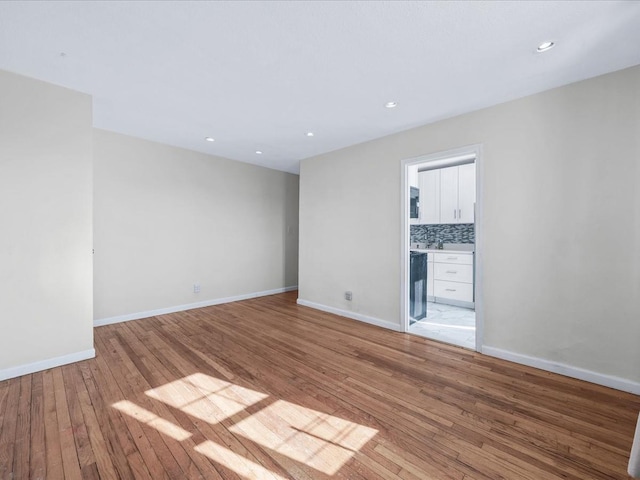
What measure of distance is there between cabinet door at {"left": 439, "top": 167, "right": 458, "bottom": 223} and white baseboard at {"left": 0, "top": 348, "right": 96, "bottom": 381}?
5404 mm

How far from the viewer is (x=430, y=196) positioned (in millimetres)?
5359

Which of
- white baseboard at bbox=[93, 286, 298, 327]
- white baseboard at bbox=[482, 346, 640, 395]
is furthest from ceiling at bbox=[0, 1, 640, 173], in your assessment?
white baseboard at bbox=[93, 286, 298, 327]

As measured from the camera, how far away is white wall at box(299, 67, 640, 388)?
2264mm

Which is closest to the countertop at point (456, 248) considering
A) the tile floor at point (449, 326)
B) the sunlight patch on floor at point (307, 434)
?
the tile floor at point (449, 326)

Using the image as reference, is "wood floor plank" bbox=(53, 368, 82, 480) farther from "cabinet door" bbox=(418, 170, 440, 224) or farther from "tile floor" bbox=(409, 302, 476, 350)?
"cabinet door" bbox=(418, 170, 440, 224)

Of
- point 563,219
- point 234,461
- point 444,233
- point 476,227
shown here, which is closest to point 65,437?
point 234,461

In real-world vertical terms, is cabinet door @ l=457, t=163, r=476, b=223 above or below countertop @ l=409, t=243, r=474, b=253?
above

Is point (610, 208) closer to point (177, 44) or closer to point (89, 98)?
point (177, 44)

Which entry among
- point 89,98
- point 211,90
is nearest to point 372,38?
point 211,90

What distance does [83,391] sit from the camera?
221 centimetres

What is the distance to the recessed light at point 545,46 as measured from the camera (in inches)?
77.4

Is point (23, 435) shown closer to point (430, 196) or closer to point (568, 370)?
point (568, 370)

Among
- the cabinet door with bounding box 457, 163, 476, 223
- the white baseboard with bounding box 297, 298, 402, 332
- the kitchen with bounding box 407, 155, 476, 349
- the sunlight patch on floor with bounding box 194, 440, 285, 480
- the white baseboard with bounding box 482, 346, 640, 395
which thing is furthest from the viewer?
the cabinet door with bounding box 457, 163, 476, 223

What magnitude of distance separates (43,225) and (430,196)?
18.0 feet
